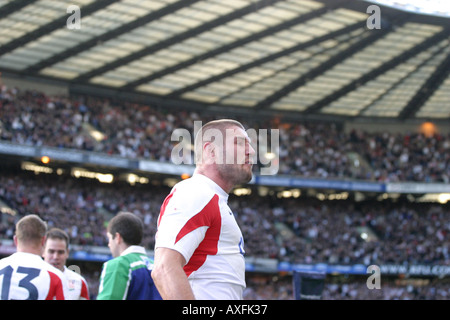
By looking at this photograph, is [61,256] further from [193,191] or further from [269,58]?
[269,58]

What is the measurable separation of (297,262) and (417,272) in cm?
680

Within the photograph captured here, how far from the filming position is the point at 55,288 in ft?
16.7

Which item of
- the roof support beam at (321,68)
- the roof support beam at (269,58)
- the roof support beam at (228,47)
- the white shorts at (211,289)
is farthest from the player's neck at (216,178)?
the roof support beam at (321,68)

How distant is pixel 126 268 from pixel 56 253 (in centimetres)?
191

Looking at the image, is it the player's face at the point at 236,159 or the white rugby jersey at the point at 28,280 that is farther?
the white rugby jersey at the point at 28,280

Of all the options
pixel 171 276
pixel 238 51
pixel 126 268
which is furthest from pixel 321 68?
pixel 171 276

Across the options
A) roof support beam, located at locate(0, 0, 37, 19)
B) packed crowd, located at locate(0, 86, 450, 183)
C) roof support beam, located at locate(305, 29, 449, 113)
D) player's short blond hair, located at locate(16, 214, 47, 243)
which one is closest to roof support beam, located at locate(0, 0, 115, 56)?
roof support beam, located at locate(0, 0, 37, 19)

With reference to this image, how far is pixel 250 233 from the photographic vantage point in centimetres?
3234

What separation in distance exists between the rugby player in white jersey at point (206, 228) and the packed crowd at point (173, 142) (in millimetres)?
25885

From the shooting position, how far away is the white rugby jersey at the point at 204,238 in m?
3.10

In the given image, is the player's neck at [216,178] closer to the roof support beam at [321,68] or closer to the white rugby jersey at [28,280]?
the white rugby jersey at [28,280]

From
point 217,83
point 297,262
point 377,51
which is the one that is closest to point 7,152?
point 217,83

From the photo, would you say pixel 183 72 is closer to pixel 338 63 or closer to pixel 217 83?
Result: pixel 217 83

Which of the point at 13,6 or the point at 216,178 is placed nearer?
the point at 216,178
